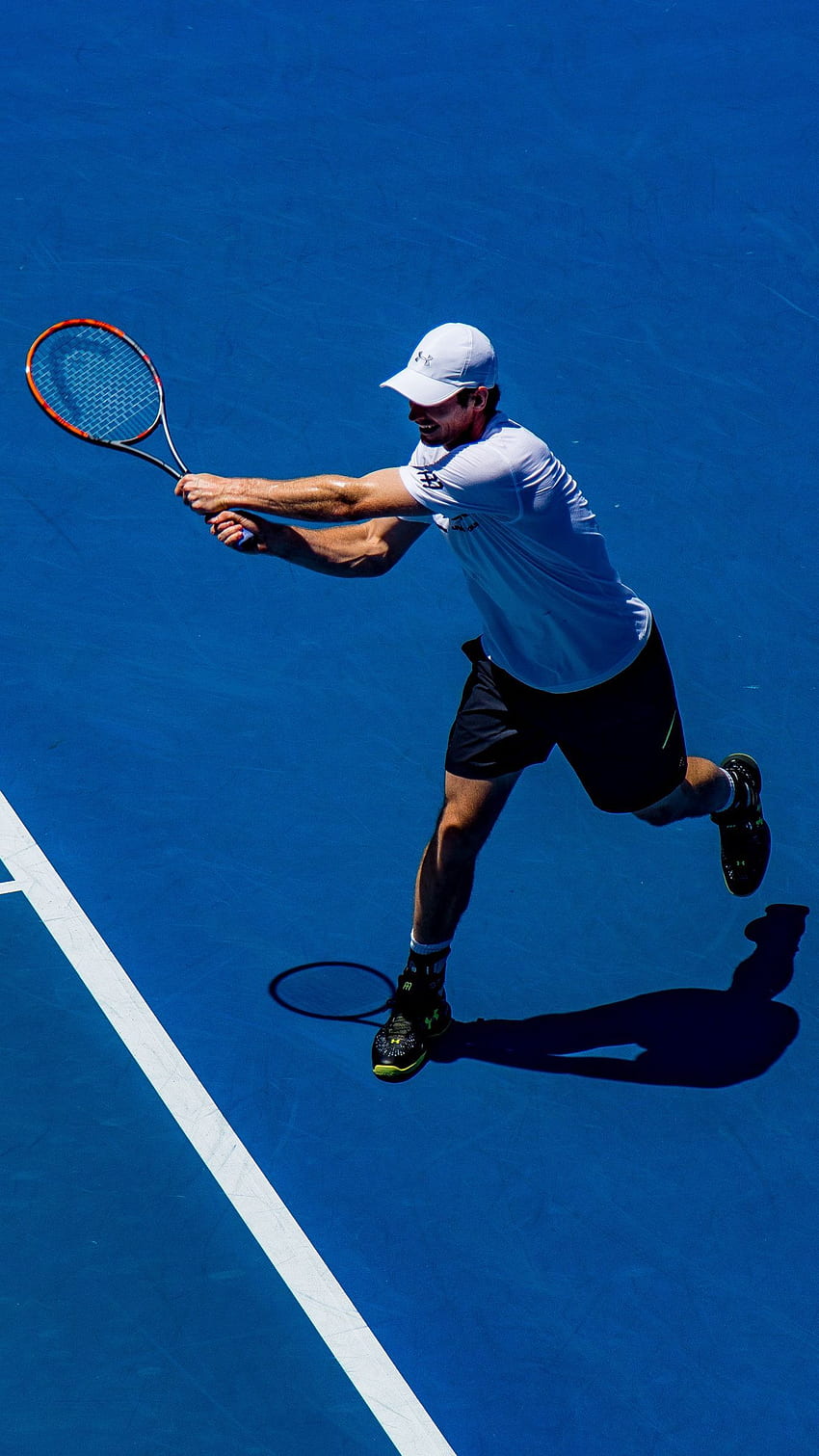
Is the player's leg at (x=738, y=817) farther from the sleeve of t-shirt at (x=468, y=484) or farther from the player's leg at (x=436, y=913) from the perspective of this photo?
the sleeve of t-shirt at (x=468, y=484)

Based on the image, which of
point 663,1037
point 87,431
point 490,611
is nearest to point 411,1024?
point 663,1037

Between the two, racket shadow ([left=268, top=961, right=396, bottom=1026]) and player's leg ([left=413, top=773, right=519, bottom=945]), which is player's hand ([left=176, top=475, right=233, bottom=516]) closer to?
player's leg ([left=413, top=773, right=519, bottom=945])

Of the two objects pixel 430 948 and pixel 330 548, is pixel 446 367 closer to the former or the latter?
pixel 330 548

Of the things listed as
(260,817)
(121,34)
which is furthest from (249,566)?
(121,34)

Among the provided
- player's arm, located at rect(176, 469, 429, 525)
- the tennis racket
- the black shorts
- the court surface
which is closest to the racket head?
the tennis racket

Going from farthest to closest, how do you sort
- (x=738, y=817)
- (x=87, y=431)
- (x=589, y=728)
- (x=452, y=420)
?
(x=87, y=431) < (x=738, y=817) < (x=589, y=728) < (x=452, y=420)

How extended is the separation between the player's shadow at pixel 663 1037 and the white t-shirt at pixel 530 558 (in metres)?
1.12

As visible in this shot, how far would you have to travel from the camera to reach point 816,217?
8.25m

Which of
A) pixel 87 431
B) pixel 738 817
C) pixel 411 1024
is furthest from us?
pixel 87 431

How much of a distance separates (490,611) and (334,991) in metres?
1.36

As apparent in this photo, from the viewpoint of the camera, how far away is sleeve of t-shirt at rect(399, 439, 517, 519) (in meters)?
4.03

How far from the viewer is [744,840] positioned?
5.15 meters

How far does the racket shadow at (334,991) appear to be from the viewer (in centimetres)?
486

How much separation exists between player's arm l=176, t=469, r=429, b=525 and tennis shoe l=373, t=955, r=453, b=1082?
4.71ft
